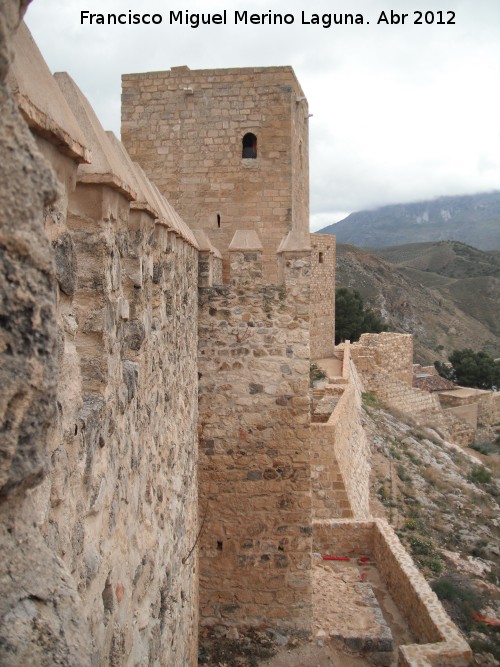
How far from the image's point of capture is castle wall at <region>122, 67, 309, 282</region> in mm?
6566

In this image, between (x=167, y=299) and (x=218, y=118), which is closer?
(x=167, y=299)

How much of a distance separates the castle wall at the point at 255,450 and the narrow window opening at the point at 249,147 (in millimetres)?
1470

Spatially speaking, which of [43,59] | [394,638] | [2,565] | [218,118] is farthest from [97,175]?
[394,638]

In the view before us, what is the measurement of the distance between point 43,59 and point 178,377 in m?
2.95

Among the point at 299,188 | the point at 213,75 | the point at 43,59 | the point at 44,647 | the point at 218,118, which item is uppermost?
the point at 213,75

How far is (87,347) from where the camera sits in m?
2.20

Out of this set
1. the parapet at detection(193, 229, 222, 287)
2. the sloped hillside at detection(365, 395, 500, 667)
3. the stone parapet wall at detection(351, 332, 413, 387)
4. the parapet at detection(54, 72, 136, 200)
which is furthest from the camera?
the stone parapet wall at detection(351, 332, 413, 387)

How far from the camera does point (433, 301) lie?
55031 mm

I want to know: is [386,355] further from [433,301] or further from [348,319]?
[433,301]

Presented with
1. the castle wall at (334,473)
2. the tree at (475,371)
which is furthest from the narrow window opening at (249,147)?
the tree at (475,371)

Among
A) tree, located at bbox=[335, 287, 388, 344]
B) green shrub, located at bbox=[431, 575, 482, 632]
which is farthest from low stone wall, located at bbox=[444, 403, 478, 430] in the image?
green shrub, located at bbox=[431, 575, 482, 632]

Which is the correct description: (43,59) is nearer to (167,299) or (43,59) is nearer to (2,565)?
(2,565)

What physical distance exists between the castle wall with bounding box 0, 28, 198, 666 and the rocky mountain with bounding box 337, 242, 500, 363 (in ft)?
124

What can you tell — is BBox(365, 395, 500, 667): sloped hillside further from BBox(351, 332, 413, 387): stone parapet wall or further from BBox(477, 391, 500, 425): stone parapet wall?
BBox(477, 391, 500, 425): stone parapet wall
